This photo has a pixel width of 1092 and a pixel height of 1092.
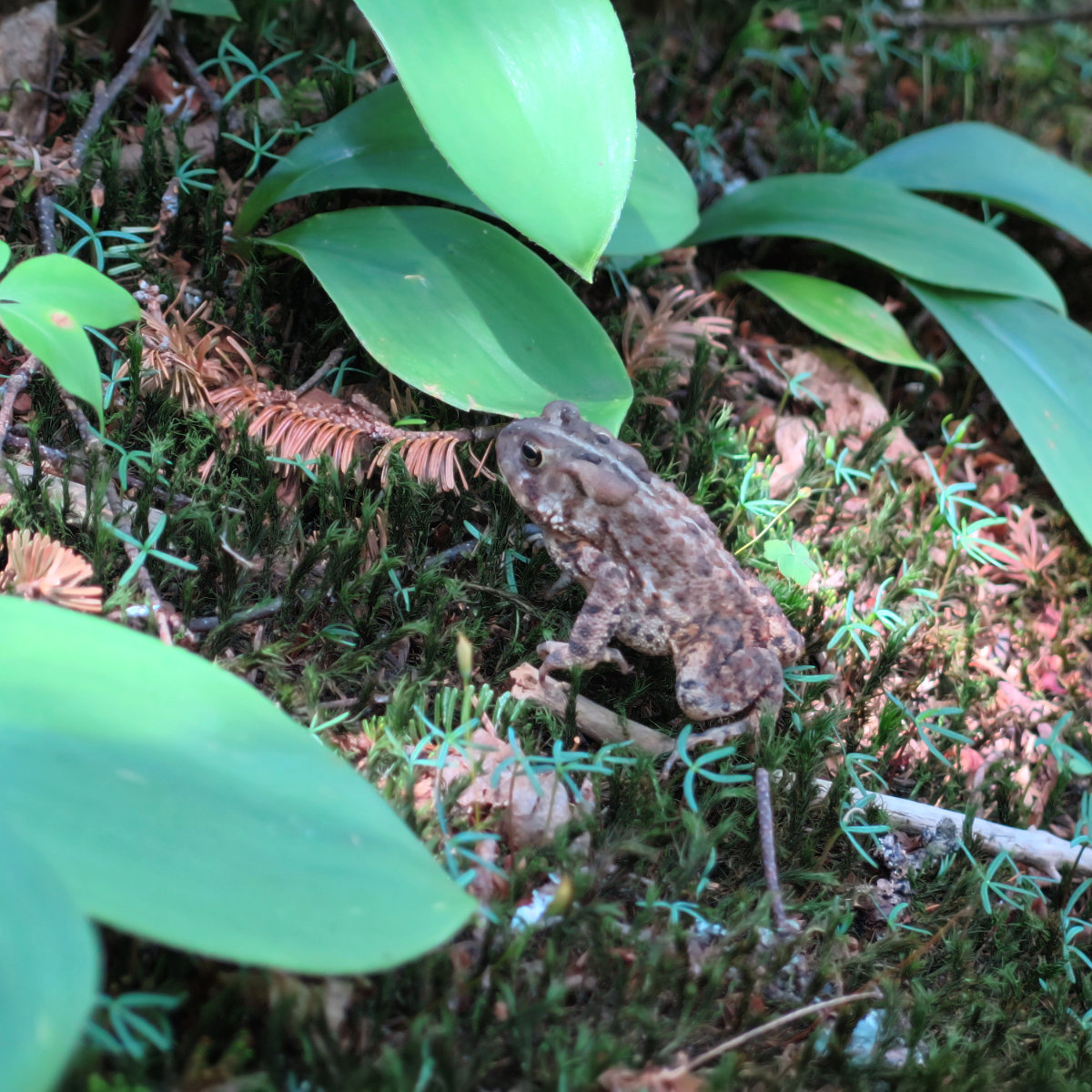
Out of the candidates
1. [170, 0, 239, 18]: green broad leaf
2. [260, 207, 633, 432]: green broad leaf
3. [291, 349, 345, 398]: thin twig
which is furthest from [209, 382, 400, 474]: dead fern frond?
[170, 0, 239, 18]: green broad leaf

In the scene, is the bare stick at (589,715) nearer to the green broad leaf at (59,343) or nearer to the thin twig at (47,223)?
the green broad leaf at (59,343)

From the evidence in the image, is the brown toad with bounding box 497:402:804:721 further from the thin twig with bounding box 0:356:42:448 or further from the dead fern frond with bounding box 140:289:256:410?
the thin twig with bounding box 0:356:42:448

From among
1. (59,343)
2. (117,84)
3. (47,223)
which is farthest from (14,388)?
(117,84)

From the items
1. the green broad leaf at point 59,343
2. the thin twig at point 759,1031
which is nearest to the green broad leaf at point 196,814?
the green broad leaf at point 59,343

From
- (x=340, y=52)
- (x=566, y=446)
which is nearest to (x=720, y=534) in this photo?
(x=566, y=446)

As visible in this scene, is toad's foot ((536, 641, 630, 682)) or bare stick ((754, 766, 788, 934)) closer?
bare stick ((754, 766, 788, 934))

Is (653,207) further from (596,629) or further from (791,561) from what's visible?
(596,629)
